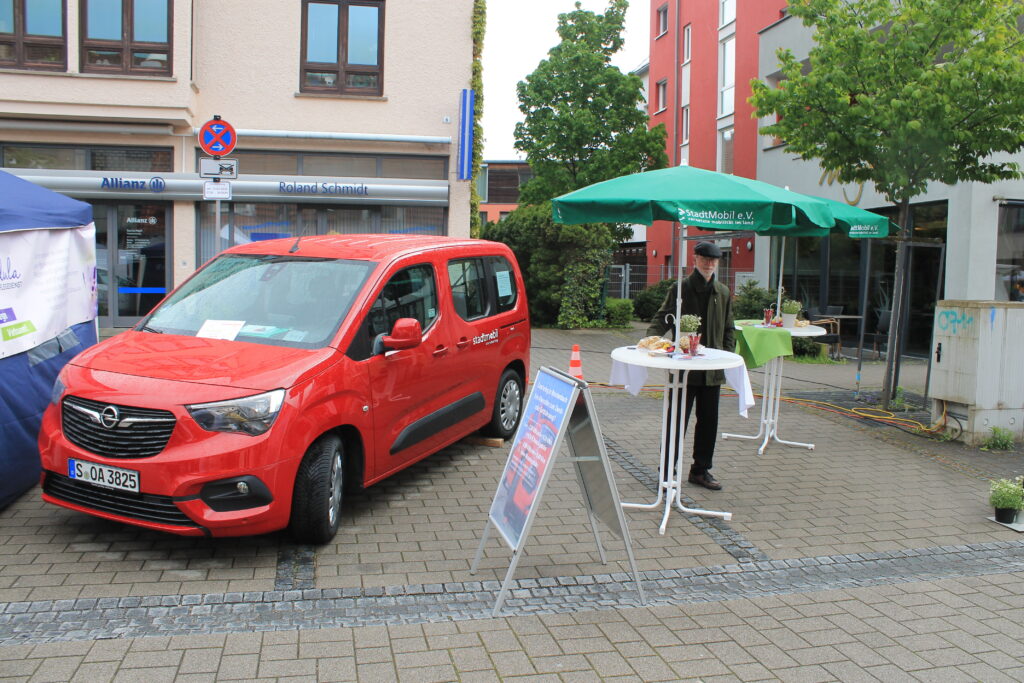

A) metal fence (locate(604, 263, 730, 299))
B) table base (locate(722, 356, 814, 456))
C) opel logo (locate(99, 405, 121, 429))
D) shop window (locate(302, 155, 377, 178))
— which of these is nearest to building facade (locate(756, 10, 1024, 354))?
table base (locate(722, 356, 814, 456))

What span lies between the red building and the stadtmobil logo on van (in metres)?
16.5

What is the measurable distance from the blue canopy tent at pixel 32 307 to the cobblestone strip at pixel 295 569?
209 centimetres

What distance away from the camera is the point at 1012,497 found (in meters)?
6.11

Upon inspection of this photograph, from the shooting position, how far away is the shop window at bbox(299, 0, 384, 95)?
17.3 meters

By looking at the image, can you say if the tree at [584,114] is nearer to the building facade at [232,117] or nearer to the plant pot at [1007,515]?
the building facade at [232,117]

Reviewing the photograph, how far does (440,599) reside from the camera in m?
4.57

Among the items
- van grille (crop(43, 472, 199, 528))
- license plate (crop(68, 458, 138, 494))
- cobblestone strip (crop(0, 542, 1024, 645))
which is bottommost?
cobblestone strip (crop(0, 542, 1024, 645))

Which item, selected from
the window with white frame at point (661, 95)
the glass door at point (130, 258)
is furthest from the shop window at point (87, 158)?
the window with white frame at point (661, 95)

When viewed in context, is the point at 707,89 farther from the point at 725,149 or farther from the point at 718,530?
the point at 718,530

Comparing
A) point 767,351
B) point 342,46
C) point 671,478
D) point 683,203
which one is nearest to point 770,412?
point 767,351

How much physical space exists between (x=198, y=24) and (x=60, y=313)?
1195 centimetres

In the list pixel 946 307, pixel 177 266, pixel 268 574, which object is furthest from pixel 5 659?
pixel 177 266

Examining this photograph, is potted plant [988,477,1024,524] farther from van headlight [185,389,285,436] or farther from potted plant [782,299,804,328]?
van headlight [185,389,285,436]

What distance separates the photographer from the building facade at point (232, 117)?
16.1 metres
